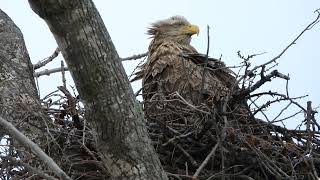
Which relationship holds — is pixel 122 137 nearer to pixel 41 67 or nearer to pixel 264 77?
pixel 264 77

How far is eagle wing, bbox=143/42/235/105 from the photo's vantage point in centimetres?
604

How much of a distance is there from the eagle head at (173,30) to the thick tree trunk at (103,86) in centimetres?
451

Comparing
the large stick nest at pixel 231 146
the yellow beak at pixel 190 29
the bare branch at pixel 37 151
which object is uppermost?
the yellow beak at pixel 190 29

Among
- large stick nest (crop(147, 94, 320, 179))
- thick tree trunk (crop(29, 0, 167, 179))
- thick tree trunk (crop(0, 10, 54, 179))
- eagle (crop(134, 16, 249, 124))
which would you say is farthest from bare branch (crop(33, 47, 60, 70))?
thick tree trunk (crop(29, 0, 167, 179))

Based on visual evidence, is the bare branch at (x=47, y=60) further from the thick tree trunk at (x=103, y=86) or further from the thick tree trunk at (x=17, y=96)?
the thick tree trunk at (x=103, y=86)

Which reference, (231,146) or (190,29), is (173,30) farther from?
(231,146)

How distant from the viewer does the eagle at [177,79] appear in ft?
17.3

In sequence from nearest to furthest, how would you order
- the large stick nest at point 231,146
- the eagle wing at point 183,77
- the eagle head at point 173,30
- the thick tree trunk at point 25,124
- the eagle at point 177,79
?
the thick tree trunk at point 25,124 → the large stick nest at point 231,146 → the eagle at point 177,79 → the eagle wing at point 183,77 → the eagle head at point 173,30

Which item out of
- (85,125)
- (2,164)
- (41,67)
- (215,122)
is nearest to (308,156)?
(215,122)

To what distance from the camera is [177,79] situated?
20.5ft

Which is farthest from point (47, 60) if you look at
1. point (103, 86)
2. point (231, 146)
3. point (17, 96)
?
point (103, 86)

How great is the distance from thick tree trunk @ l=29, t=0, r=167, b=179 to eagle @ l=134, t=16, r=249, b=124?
1.68 m

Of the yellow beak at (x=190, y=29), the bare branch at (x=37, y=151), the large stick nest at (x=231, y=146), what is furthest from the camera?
the yellow beak at (x=190, y=29)

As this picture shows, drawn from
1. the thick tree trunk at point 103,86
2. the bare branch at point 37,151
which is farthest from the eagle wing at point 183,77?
the bare branch at point 37,151
